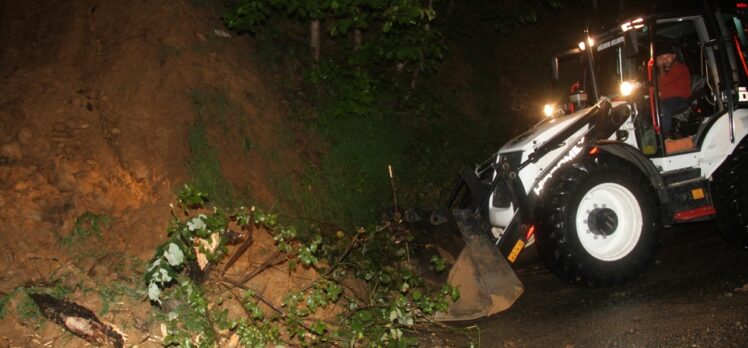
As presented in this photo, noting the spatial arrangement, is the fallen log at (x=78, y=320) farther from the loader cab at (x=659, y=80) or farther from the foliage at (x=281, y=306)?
the loader cab at (x=659, y=80)

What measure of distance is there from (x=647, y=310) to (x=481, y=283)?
1.40 m

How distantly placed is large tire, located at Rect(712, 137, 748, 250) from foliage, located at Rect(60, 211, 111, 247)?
5.98m

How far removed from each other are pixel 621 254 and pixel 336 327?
286 cm

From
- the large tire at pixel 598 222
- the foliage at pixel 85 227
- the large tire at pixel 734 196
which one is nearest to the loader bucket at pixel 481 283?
the large tire at pixel 598 222

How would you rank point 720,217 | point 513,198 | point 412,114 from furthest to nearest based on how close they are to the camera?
point 412,114
point 720,217
point 513,198

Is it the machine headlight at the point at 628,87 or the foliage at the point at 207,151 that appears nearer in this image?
the foliage at the point at 207,151

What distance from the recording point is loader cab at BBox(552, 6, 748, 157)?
5.84 m

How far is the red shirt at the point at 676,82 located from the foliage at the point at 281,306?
3301 millimetres

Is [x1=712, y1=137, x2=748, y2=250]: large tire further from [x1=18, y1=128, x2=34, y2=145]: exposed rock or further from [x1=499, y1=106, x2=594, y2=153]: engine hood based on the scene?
[x1=18, y1=128, x2=34, y2=145]: exposed rock

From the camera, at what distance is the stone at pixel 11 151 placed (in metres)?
5.12

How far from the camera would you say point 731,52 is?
591cm

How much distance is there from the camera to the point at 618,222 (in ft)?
18.3

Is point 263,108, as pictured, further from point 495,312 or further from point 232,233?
point 495,312

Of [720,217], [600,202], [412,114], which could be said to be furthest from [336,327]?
[412,114]
